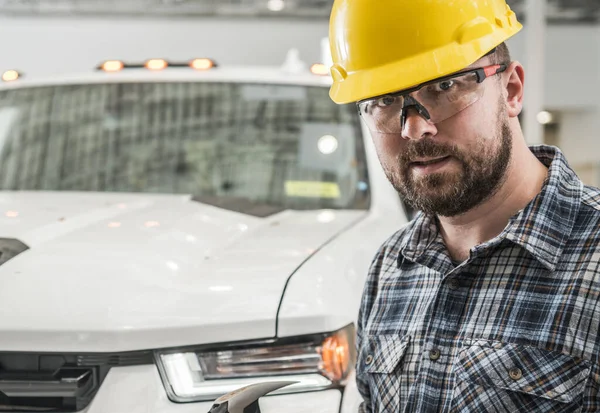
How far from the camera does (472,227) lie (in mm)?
1678

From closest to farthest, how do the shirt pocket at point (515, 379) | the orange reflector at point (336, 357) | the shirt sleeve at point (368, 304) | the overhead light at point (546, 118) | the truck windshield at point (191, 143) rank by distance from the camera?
the shirt pocket at point (515, 379), the shirt sleeve at point (368, 304), the orange reflector at point (336, 357), the truck windshield at point (191, 143), the overhead light at point (546, 118)

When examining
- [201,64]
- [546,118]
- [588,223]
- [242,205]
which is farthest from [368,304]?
[546,118]

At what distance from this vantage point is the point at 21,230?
2.60 m

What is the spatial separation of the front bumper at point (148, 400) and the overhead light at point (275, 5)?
13330mm

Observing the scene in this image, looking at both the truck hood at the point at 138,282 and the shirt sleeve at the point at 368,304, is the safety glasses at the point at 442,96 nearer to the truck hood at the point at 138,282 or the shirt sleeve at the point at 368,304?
the shirt sleeve at the point at 368,304

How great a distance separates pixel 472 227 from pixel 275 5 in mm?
13886

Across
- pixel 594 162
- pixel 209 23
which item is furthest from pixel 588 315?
pixel 594 162

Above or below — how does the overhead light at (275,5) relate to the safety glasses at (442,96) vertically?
above

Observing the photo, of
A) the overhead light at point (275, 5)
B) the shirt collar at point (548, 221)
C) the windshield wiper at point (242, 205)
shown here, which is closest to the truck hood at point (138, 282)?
the windshield wiper at point (242, 205)

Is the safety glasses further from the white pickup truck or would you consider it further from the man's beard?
the white pickup truck

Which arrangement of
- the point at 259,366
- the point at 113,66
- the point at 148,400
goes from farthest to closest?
the point at 113,66 → the point at 259,366 → the point at 148,400

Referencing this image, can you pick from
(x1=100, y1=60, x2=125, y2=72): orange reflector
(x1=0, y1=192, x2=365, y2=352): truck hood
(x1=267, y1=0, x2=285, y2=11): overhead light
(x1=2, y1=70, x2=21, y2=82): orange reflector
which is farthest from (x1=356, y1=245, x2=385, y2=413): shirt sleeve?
(x1=267, y1=0, x2=285, y2=11): overhead light

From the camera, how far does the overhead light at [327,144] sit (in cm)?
356

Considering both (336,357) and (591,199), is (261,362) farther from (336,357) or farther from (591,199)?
(591,199)
